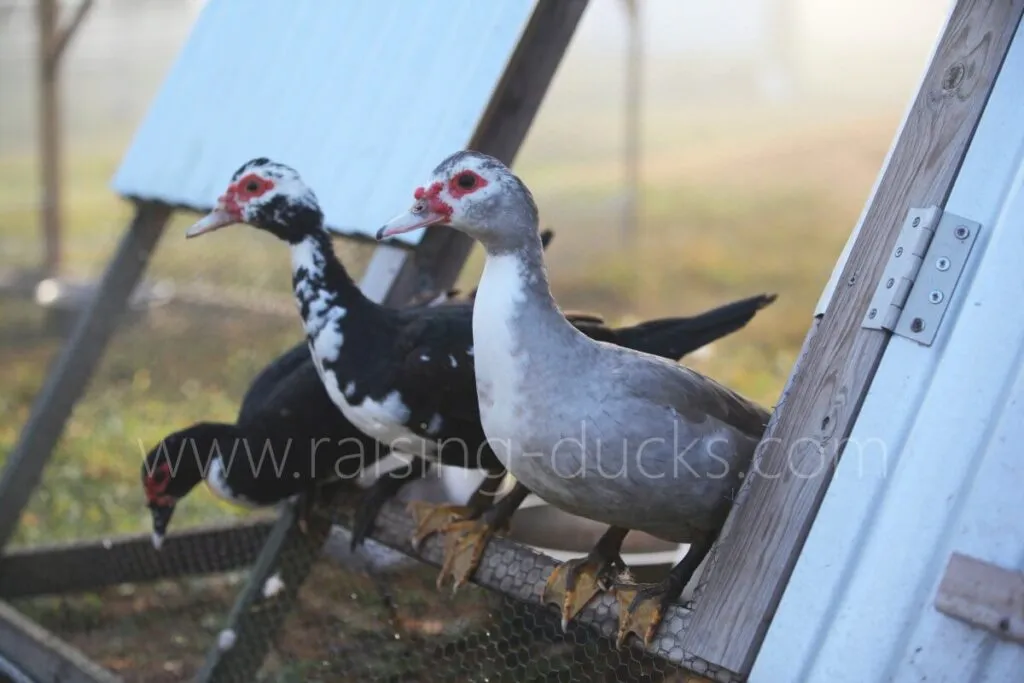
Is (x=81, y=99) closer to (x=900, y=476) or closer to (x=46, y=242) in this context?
(x=46, y=242)

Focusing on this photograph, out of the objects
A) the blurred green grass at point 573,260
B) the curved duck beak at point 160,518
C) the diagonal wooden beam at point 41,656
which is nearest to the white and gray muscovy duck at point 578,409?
the curved duck beak at point 160,518

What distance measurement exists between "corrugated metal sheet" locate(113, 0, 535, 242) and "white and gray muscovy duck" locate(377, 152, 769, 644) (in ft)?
2.55

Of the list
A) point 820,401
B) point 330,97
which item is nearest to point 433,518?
point 820,401

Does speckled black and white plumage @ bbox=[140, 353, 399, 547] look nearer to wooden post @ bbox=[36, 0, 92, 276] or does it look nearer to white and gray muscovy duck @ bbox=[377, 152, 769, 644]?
white and gray muscovy duck @ bbox=[377, 152, 769, 644]

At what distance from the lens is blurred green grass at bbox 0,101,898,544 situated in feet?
18.1

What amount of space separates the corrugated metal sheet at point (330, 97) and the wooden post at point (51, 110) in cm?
318

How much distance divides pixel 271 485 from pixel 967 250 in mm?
1836

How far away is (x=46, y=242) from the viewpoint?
8297 mm

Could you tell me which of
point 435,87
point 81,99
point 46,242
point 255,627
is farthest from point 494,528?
point 81,99

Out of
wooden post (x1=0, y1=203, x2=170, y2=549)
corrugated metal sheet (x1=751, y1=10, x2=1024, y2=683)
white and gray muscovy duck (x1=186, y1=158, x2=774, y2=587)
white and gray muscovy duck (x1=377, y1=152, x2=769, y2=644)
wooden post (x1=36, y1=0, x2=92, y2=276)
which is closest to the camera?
corrugated metal sheet (x1=751, y1=10, x2=1024, y2=683)

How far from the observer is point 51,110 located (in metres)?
7.62

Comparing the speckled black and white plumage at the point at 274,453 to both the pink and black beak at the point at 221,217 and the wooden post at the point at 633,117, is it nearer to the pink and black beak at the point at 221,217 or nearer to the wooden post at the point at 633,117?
the pink and black beak at the point at 221,217

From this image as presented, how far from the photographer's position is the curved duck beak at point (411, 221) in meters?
2.17

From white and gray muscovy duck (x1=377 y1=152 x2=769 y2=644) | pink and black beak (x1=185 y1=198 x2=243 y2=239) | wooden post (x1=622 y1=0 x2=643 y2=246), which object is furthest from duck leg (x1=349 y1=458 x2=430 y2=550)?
wooden post (x1=622 y1=0 x2=643 y2=246)
